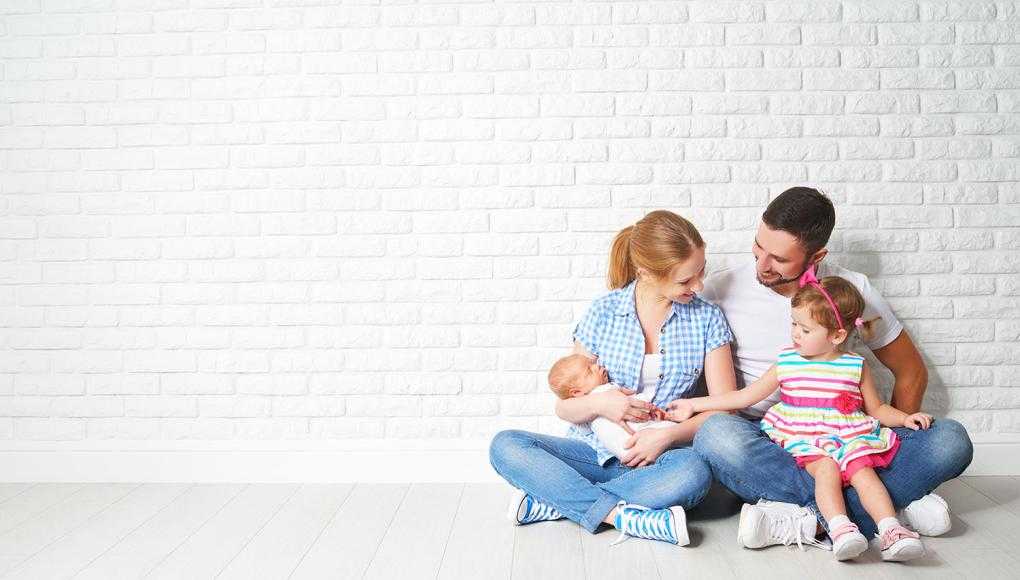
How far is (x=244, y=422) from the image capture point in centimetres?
308

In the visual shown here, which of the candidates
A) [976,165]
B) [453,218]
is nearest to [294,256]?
[453,218]

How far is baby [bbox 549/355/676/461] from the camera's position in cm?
259

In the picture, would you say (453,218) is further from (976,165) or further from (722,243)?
(976,165)

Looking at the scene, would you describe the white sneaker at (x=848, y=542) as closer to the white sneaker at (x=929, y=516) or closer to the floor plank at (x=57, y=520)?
the white sneaker at (x=929, y=516)

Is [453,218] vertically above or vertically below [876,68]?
below

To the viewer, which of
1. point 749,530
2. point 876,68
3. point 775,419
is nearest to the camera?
point 749,530


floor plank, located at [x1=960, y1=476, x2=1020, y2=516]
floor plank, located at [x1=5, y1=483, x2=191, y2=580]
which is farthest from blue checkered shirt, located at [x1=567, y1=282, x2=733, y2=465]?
floor plank, located at [x1=5, y1=483, x2=191, y2=580]

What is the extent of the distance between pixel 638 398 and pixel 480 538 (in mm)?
636

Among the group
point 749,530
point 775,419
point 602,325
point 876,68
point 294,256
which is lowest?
point 749,530

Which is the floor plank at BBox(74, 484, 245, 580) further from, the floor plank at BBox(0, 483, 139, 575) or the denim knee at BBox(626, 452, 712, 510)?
the denim knee at BBox(626, 452, 712, 510)

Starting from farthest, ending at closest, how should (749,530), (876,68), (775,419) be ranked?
(876,68), (775,419), (749,530)

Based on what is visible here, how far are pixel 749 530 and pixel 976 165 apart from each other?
5.28 feet

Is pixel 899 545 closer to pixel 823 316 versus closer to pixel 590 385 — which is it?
pixel 823 316

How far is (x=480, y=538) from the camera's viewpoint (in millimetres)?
2434
